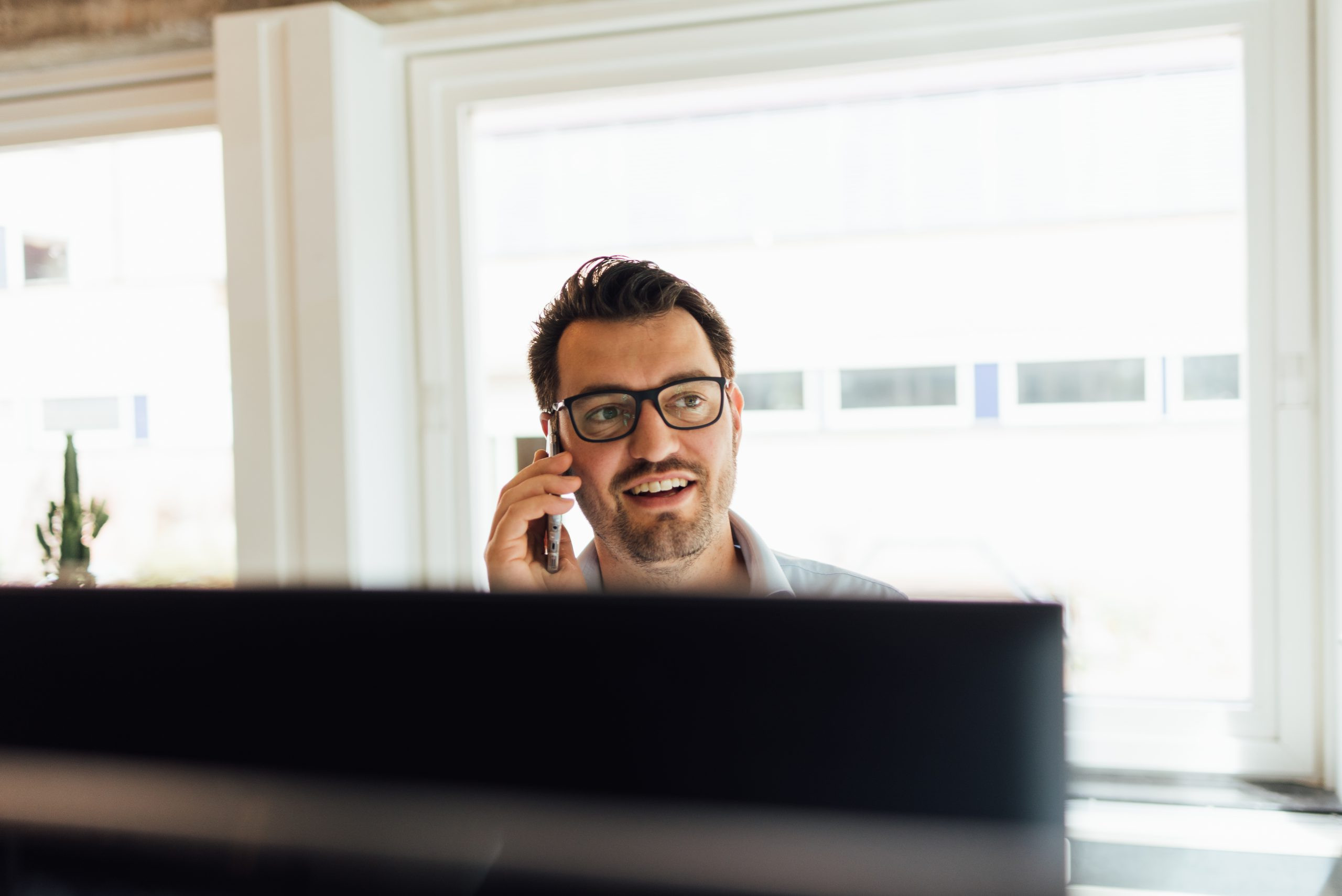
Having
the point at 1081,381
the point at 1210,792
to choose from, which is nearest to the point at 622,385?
the point at 1081,381

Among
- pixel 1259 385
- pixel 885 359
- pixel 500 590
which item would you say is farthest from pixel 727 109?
pixel 500 590

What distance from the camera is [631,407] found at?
1397mm

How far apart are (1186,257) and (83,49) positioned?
2343 mm

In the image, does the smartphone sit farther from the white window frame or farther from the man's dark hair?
the white window frame

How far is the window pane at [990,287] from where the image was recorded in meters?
1.83

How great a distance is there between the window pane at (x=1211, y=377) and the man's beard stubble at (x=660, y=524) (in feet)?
3.10

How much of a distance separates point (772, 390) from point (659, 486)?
658 mm

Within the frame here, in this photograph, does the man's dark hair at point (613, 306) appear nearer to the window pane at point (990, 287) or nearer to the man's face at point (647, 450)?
the man's face at point (647, 450)

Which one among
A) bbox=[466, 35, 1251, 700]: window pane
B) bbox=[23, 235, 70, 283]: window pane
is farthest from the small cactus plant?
bbox=[466, 35, 1251, 700]: window pane

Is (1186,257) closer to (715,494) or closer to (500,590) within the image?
(715,494)

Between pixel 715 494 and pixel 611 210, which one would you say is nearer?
pixel 715 494

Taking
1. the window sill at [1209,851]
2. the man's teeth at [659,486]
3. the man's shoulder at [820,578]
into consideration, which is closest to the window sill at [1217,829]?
the window sill at [1209,851]

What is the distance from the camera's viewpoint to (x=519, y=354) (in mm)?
2182

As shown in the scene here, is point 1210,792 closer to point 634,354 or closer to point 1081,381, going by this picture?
point 1081,381
